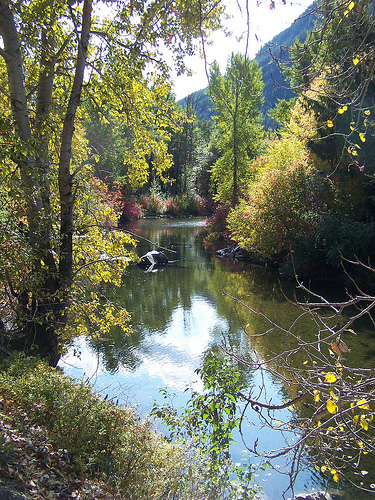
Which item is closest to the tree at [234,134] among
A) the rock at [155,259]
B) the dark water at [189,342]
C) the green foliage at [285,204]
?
the green foliage at [285,204]

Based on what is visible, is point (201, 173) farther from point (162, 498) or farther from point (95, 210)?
point (162, 498)

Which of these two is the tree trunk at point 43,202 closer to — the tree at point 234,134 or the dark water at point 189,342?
the dark water at point 189,342

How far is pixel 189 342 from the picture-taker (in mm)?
9031

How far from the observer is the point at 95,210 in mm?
5934

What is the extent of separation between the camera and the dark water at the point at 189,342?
5859mm

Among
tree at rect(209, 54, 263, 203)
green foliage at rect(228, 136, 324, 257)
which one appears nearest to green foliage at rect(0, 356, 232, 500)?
green foliage at rect(228, 136, 324, 257)

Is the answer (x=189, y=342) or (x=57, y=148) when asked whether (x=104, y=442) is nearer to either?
(x=57, y=148)

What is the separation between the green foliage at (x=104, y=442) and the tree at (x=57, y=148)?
1069 millimetres

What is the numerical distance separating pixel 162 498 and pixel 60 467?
0.88 meters

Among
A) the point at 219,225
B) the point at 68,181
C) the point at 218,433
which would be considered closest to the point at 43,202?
the point at 68,181

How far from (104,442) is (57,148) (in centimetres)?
427

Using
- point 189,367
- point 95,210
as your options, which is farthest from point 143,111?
point 189,367

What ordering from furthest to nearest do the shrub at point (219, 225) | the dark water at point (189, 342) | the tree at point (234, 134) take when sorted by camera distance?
the tree at point (234, 134) → the shrub at point (219, 225) → the dark water at point (189, 342)

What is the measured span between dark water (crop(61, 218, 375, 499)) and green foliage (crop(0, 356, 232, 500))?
2.92 feet
